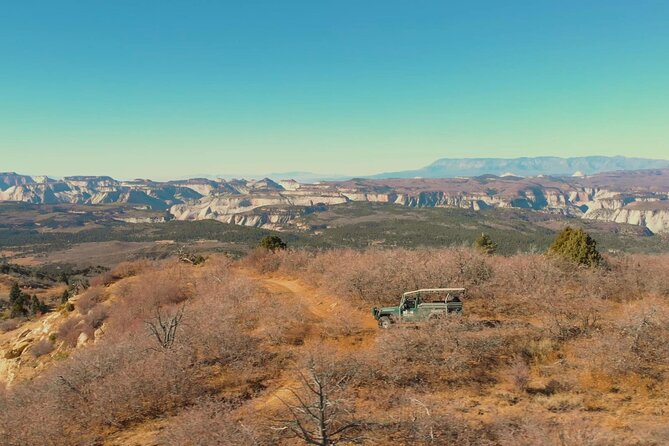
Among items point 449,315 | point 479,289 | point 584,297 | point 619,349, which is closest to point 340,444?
point 449,315

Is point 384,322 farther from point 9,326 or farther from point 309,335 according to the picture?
point 9,326

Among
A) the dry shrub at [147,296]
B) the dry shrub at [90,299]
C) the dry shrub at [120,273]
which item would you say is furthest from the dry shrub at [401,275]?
the dry shrub at [120,273]

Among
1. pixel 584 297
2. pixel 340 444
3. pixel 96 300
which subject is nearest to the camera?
pixel 340 444

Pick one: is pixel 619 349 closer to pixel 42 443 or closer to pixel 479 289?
pixel 479 289

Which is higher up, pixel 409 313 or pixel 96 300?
pixel 409 313

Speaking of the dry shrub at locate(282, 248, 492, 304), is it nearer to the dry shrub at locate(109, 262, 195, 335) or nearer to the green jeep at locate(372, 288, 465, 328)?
the green jeep at locate(372, 288, 465, 328)

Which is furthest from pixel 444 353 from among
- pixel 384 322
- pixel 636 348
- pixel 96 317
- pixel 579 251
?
pixel 96 317
